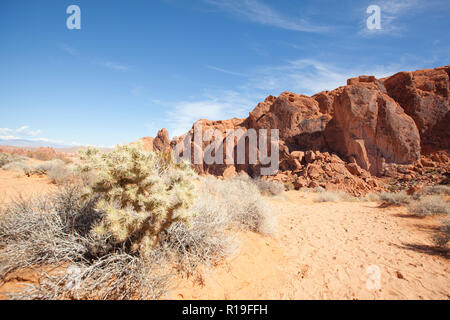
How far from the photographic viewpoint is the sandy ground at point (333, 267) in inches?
116

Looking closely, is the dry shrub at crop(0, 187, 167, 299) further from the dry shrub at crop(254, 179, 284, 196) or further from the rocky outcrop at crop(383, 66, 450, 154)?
the rocky outcrop at crop(383, 66, 450, 154)

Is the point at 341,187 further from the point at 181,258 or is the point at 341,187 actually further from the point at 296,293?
the point at 181,258

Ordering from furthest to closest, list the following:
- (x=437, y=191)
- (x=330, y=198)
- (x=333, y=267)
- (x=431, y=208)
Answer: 1. (x=330, y=198)
2. (x=437, y=191)
3. (x=431, y=208)
4. (x=333, y=267)

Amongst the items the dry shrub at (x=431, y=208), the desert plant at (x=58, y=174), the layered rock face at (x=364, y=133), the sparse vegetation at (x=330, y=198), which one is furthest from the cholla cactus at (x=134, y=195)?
the layered rock face at (x=364, y=133)

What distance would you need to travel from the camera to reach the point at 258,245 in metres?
4.30

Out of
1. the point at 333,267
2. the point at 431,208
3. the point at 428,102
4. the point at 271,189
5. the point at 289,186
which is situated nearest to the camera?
the point at 333,267

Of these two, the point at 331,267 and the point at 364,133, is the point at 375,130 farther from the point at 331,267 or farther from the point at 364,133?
the point at 331,267

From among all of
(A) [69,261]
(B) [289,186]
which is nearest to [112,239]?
(A) [69,261]

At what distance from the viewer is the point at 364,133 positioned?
15.3 metres

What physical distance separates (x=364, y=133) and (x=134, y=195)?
1773cm

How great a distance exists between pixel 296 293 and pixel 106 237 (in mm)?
2902

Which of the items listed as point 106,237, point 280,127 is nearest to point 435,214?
point 106,237

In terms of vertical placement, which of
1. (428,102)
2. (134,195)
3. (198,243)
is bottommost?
(198,243)
